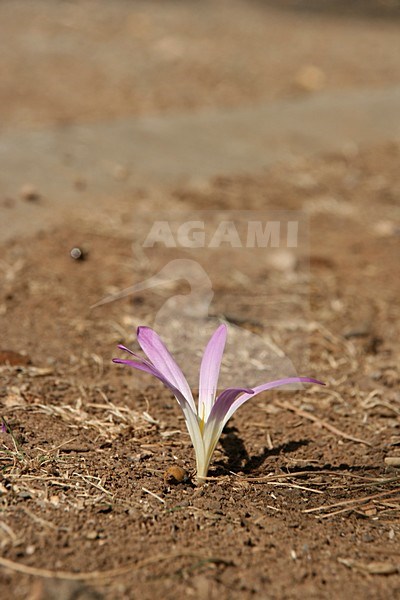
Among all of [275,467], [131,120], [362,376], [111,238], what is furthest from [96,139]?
[275,467]

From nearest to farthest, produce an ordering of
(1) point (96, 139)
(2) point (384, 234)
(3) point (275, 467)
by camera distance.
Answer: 1. (3) point (275, 467)
2. (2) point (384, 234)
3. (1) point (96, 139)

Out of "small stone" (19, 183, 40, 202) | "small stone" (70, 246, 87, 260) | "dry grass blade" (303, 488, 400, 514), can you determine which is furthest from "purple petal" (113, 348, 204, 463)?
"small stone" (19, 183, 40, 202)

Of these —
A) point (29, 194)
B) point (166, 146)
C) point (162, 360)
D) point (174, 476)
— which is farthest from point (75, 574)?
point (166, 146)

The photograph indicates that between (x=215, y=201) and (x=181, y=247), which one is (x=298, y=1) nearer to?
(x=215, y=201)

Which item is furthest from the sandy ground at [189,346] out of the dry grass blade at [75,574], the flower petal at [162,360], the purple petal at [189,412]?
the flower petal at [162,360]

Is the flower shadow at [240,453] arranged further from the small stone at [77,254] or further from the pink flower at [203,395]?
the small stone at [77,254]

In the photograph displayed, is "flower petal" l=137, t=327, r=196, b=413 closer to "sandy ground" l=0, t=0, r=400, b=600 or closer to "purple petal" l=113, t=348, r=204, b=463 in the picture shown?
"purple petal" l=113, t=348, r=204, b=463

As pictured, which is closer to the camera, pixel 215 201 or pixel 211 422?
pixel 211 422

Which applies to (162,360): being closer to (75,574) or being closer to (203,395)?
(203,395)
